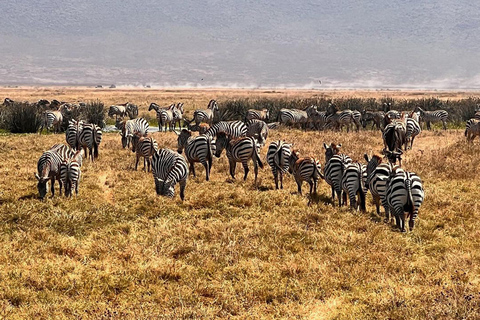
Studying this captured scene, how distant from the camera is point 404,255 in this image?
8758 millimetres

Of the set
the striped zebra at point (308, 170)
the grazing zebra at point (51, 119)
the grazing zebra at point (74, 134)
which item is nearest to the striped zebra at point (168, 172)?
the striped zebra at point (308, 170)

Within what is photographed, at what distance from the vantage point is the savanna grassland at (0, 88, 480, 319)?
22.6 ft

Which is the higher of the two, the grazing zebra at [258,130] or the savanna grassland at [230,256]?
the grazing zebra at [258,130]

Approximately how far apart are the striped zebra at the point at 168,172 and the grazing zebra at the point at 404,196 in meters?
5.48

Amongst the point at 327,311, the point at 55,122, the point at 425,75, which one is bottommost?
the point at 327,311

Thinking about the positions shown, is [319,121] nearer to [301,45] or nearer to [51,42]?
[301,45]

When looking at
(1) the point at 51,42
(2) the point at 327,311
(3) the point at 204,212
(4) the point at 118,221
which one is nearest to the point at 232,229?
(3) the point at 204,212

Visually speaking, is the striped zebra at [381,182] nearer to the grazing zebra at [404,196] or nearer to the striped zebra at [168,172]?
the grazing zebra at [404,196]

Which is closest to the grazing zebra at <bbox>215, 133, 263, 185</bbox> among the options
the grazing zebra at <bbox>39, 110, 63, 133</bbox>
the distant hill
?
the grazing zebra at <bbox>39, 110, 63, 133</bbox>

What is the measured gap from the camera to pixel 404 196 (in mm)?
9844

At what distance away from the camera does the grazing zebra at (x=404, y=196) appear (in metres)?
9.82

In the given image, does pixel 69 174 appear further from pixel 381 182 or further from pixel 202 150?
pixel 381 182

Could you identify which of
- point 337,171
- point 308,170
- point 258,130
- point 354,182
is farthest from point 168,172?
point 258,130

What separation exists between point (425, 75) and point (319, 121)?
151 metres
